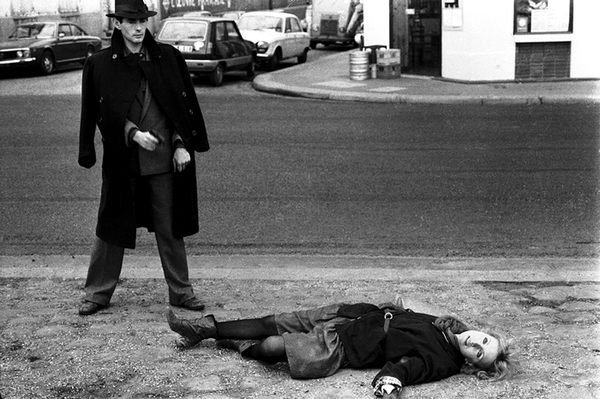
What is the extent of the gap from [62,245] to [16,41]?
1826 cm

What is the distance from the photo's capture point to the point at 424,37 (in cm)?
2305

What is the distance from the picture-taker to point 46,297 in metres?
6.48

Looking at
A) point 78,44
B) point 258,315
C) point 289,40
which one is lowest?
point 258,315

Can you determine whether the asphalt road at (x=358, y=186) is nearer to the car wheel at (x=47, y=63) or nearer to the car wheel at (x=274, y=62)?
the car wheel at (x=47, y=63)

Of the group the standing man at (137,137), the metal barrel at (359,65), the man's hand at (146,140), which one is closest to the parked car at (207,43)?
the metal barrel at (359,65)

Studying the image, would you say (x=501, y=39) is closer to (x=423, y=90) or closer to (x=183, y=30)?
(x=423, y=90)

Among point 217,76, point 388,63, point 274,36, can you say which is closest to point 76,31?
point 274,36

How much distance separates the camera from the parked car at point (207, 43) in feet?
71.6

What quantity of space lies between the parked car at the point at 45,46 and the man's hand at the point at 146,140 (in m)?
19.5

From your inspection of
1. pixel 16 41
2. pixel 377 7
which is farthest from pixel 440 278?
pixel 16 41

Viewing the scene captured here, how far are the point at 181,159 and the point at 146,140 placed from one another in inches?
10.5

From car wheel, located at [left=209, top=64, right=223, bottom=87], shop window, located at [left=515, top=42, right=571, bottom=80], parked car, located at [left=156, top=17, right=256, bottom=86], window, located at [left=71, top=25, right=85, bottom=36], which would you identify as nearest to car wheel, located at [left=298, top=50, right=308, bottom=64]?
parked car, located at [left=156, top=17, right=256, bottom=86]

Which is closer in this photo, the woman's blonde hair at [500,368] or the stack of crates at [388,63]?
the woman's blonde hair at [500,368]

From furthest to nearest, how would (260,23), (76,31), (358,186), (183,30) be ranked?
(260,23)
(76,31)
(183,30)
(358,186)
